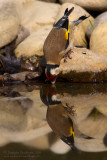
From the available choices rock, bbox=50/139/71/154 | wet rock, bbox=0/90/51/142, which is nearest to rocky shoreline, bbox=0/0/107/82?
wet rock, bbox=0/90/51/142

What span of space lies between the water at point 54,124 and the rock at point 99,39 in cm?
174

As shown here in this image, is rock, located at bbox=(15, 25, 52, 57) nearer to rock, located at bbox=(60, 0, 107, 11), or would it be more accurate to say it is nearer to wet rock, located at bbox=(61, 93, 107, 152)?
rock, located at bbox=(60, 0, 107, 11)

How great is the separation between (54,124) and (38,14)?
551 centimetres

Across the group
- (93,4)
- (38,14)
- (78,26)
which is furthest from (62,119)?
(93,4)

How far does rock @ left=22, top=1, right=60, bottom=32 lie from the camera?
7832 mm

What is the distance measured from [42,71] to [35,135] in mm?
3664

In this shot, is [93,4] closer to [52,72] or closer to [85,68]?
[85,68]

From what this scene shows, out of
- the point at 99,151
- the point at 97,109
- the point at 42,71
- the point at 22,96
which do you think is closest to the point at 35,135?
the point at 99,151

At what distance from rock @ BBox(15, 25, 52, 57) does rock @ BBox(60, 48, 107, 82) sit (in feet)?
3.83

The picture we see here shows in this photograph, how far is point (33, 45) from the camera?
6961mm

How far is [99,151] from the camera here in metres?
2.20

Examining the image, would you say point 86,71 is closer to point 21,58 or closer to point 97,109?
point 21,58

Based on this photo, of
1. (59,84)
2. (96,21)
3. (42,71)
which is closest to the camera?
(59,84)

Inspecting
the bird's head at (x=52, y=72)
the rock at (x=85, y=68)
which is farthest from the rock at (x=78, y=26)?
the bird's head at (x=52, y=72)
